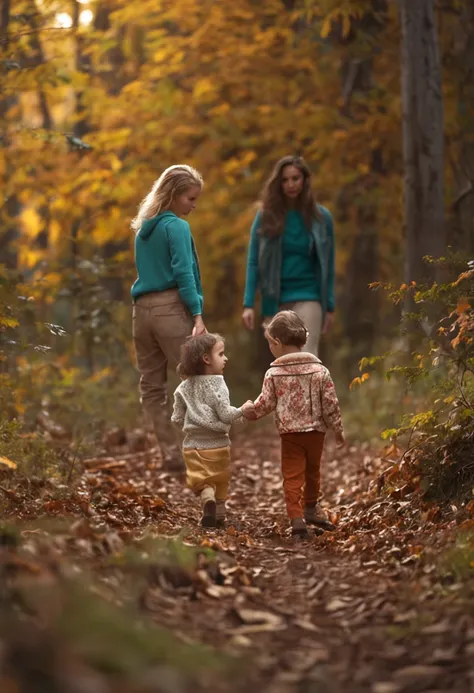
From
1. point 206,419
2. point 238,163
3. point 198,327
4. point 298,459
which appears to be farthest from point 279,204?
point 238,163

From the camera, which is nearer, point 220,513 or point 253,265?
point 220,513

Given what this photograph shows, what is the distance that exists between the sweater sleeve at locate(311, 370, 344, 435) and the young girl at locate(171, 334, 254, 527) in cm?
54

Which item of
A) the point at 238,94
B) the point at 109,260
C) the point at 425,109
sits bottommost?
the point at 109,260

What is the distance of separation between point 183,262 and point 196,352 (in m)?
1.17

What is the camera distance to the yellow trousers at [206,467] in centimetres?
604

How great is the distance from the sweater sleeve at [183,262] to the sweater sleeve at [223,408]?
1.15m

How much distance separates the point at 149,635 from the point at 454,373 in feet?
12.2

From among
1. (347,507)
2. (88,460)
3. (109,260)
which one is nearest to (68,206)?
(109,260)

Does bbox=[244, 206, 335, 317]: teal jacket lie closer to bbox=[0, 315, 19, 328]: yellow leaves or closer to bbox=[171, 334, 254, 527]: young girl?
bbox=[171, 334, 254, 527]: young girl

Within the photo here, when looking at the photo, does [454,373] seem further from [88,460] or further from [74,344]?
[74,344]

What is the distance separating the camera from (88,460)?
834 cm

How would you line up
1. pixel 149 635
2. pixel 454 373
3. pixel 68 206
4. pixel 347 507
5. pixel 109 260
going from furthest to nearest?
pixel 68 206 < pixel 109 260 < pixel 347 507 < pixel 454 373 < pixel 149 635

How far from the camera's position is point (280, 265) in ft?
26.1

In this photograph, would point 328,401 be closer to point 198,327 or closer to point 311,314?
point 198,327
